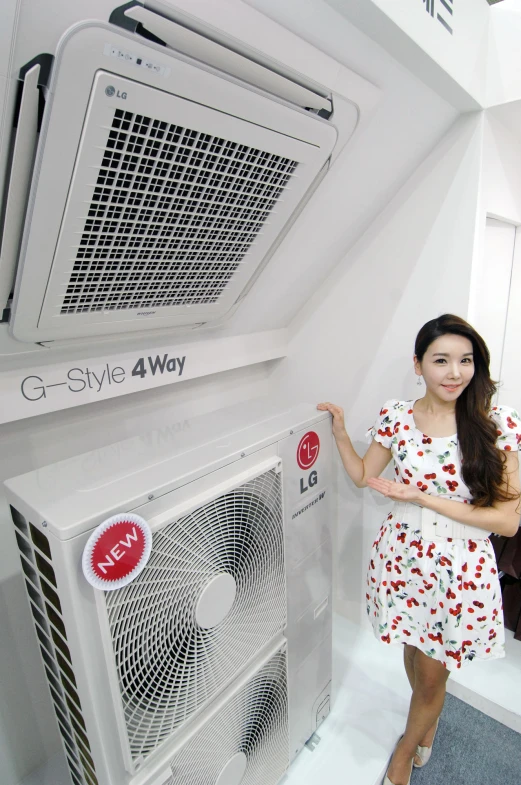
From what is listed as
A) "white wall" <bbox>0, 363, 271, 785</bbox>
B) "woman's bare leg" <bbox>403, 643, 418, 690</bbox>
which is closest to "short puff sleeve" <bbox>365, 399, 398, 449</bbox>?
"white wall" <bbox>0, 363, 271, 785</bbox>

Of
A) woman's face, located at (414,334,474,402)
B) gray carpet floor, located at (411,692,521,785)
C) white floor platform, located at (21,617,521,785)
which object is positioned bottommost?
gray carpet floor, located at (411,692,521,785)

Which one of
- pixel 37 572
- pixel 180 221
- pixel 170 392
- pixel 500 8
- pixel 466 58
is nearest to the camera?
pixel 37 572

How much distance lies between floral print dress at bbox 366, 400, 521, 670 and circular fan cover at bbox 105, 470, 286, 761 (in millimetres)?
412

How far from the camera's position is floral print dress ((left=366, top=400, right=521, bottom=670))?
1125 millimetres

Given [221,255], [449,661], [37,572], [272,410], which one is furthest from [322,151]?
[449,661]

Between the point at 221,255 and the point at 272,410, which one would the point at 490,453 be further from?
the point at 221,255

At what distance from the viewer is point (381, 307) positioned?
147 centimetres

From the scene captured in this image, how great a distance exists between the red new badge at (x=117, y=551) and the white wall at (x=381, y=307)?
1.08 m

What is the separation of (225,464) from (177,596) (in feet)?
0.84

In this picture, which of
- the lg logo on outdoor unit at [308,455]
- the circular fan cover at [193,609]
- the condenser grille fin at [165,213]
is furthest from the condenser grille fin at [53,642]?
the lg logo on outdoor unit at [308,455]

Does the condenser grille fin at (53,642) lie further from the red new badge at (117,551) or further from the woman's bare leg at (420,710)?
the woman's bare leg at (420,710)

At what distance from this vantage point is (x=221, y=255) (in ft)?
3.44

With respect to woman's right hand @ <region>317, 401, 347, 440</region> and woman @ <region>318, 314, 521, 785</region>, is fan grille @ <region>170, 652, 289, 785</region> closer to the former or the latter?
woman @ <region>318, 314, 521, 785</region>

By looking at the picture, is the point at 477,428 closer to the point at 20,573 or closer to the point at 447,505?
the point at 447,505
